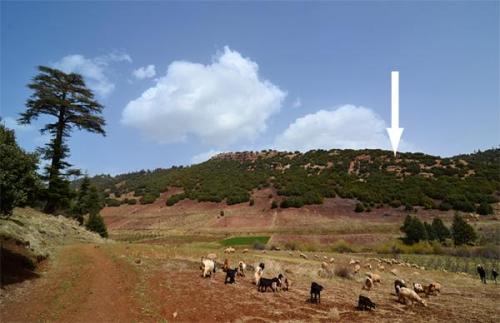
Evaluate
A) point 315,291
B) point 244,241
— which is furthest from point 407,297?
point 244,241

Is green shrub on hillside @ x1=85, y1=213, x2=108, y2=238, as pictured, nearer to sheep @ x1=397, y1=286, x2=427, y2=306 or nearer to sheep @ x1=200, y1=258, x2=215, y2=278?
sheep @ x1=200, y1=258, x2=215, y2=278

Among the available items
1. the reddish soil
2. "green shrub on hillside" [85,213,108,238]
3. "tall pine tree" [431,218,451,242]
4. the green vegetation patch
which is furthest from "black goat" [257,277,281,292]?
the reddish soil

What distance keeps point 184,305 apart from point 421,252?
45.6 m

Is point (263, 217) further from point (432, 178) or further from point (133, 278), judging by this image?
point (133, 278)

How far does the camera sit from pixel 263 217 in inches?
3297

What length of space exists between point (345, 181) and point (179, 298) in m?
88.5

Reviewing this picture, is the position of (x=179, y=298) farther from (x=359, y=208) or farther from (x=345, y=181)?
(x=345, y=181)

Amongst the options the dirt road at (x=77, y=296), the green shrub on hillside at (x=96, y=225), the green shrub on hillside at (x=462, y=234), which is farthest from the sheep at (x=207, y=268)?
the green shrub on hillside at (x=462, y=234)

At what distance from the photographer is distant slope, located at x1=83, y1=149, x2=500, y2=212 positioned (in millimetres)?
85812

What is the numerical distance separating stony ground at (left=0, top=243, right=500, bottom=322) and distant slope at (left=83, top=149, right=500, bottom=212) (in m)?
61.2

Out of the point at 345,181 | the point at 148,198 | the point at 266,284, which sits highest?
the point at 345,181

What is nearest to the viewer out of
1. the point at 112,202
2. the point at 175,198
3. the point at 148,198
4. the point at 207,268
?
the point at 207,268

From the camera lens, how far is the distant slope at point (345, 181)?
8581cm

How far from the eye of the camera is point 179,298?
59.2 feet
